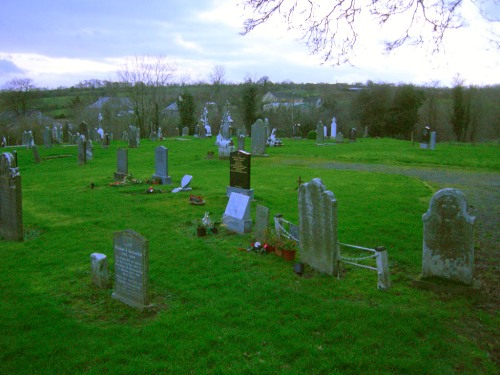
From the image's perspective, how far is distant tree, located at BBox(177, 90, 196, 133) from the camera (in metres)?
49.7

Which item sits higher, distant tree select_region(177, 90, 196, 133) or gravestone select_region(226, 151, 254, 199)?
distant tree select_region(177, 90, 196, 133)

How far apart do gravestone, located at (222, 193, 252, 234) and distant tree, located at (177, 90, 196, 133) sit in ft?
134

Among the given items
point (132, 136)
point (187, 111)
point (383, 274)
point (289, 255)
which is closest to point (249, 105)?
point (187, 111)

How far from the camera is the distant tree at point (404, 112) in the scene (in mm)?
45062

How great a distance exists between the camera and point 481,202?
1332 centimetres

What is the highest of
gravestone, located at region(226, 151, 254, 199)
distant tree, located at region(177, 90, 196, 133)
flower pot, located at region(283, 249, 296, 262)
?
distant tree, located at region(177, 90, 196, 133)

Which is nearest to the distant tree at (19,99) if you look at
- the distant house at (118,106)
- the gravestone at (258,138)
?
the distant house at (118,106)

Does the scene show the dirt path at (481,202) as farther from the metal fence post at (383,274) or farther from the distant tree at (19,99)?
the distant tree at (19,99)

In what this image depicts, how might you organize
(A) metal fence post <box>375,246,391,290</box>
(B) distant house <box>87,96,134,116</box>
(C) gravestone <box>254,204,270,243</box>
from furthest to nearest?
1. (B) distant house <box>87,96,134,116</box>
2. (C) gravestone <box>254,204,270,243</box>
3. (A) metal fence post <box>375,246,391,290</box>

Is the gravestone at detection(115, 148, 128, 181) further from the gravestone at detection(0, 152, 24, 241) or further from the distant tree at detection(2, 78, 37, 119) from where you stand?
the distant tree at detection(2, 78, 37, 119)

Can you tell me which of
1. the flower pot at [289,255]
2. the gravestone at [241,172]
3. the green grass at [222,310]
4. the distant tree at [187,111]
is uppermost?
the distant tree at [187,111]

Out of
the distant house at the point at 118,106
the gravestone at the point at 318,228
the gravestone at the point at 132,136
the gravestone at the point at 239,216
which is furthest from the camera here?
the distant house at the point at 118,106

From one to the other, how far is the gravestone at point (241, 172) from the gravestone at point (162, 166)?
4811 mm

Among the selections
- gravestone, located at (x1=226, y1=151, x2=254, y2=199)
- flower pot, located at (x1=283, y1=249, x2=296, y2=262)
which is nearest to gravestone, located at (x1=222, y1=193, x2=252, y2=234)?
gravestone, located at (x1=226, y1=151, x2=254, y2=199)
